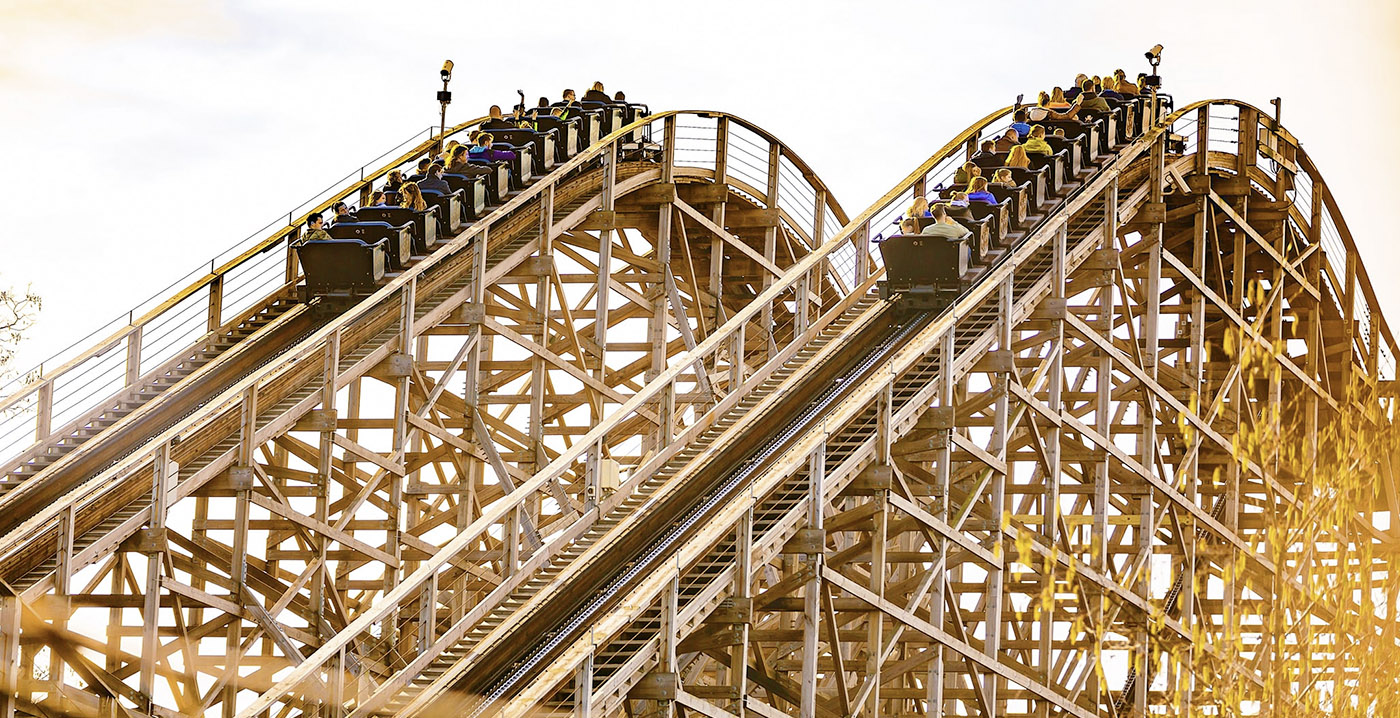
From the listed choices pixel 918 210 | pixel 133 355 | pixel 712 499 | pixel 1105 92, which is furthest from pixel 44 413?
pixel 1105 92

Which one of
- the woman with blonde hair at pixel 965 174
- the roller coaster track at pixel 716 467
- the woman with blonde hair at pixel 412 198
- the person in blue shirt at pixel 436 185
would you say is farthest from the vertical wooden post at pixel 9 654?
the woman with blonde hair at pixel 965 174

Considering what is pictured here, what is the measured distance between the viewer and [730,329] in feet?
69.1

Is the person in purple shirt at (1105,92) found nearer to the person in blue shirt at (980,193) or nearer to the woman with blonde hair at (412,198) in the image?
the person in blue shirt at (980,193)

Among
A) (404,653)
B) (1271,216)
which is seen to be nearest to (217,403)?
(404,653)

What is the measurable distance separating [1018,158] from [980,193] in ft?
3.68

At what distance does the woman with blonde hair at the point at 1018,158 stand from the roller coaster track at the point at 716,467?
0.52 m

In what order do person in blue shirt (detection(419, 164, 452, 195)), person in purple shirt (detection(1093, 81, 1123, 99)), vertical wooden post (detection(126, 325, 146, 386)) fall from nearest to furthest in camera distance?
vertical wooden post (detection(126, 325, 146, 386)) < person in blue shirt (detection(419, 164, 452, 195)) < person in purple shirt (detection(1093, 81, 1123, 99))

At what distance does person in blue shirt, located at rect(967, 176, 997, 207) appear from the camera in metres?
23.6

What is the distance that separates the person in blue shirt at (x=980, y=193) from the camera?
77.3 feet

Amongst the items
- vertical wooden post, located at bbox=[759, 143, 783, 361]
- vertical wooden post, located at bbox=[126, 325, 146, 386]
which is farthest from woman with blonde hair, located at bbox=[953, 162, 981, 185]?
vertical wooden post, located at bbox=[126, 325, 146, 386]

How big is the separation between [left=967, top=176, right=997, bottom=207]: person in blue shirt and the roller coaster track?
1.71 feet

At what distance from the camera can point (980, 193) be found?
2362 cm

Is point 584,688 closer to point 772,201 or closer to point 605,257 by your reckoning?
point 605,257

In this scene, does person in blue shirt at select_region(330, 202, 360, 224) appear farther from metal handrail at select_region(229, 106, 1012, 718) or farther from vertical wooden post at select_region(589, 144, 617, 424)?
metal handrail at select_region(229, 106, 1012, 718)
